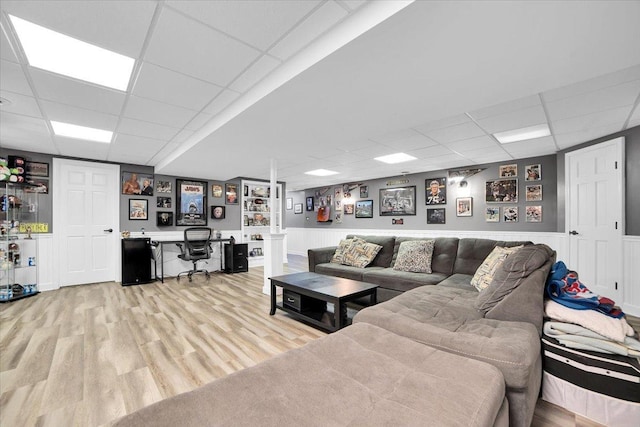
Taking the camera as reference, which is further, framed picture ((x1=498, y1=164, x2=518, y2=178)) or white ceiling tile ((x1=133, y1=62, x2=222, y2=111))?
framed picture ((x1=498, y1=164, x2=518, y2=178))

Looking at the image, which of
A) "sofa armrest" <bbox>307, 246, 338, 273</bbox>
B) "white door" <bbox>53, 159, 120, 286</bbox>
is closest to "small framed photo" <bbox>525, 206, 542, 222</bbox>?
"sofa armrest" <bbox>307, 246, 338, 273</bbox>

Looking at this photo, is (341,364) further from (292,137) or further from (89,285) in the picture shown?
(89,285)

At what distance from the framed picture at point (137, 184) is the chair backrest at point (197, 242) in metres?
1.41

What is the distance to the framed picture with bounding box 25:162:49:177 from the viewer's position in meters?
4.67

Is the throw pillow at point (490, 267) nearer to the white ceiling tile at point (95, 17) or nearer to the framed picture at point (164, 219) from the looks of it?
the white ceiling tile at point (95, 17)

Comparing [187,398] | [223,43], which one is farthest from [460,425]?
[223,43]

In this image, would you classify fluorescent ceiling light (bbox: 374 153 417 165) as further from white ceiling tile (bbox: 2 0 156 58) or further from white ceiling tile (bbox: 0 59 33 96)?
white ceiling tile (bbox: 0 59 33 96)

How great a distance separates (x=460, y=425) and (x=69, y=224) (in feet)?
21.7

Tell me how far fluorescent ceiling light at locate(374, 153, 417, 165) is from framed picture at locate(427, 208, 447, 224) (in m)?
1.73

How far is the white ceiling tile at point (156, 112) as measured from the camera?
277 cm

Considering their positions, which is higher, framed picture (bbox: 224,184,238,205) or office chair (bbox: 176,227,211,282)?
framed picture (bbox: 224,184,238,205)

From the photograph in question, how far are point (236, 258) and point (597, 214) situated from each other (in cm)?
656

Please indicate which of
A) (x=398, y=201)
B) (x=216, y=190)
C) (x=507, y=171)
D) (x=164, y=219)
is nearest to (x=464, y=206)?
(x=507, y=171)

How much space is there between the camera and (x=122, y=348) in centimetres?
256
